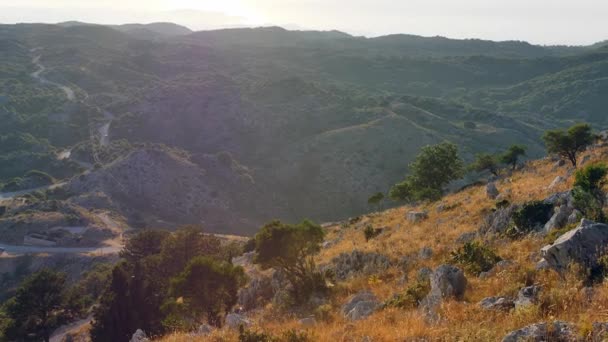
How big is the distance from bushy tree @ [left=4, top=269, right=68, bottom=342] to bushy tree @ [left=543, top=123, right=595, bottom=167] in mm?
49985

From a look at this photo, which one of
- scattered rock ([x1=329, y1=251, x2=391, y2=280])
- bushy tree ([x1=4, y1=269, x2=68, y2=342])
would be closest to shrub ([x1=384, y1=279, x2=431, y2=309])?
scattered rock ([x1=329, y1=251, x2=391, y2=280])

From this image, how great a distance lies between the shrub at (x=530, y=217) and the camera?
16250 mm

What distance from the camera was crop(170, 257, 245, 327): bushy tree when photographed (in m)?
22.3

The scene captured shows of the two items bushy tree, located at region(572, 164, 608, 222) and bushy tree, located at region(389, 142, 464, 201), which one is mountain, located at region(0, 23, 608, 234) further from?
bushy tree, located at region(572, 164, 608, 222)

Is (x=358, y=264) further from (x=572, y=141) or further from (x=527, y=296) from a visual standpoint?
(x=572, y=141)

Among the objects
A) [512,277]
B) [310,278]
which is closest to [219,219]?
[310,278]

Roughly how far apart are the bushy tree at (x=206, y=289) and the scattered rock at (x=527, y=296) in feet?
51.2

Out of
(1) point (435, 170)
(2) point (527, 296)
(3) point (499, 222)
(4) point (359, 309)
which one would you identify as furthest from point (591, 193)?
(1) point (435, 170)

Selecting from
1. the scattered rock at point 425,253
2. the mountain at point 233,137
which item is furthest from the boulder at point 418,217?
the mountain at point 233,137

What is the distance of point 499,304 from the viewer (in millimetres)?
9789

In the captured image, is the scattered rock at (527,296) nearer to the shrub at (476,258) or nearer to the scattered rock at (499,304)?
the scattered rock at (499,304)

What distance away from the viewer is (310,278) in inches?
731

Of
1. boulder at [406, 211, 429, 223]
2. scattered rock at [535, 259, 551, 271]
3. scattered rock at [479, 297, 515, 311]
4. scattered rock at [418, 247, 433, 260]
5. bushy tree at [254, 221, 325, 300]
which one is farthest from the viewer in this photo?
boulder at [406, 211, 429, 223]

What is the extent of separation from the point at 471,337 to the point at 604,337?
1.98 meters
